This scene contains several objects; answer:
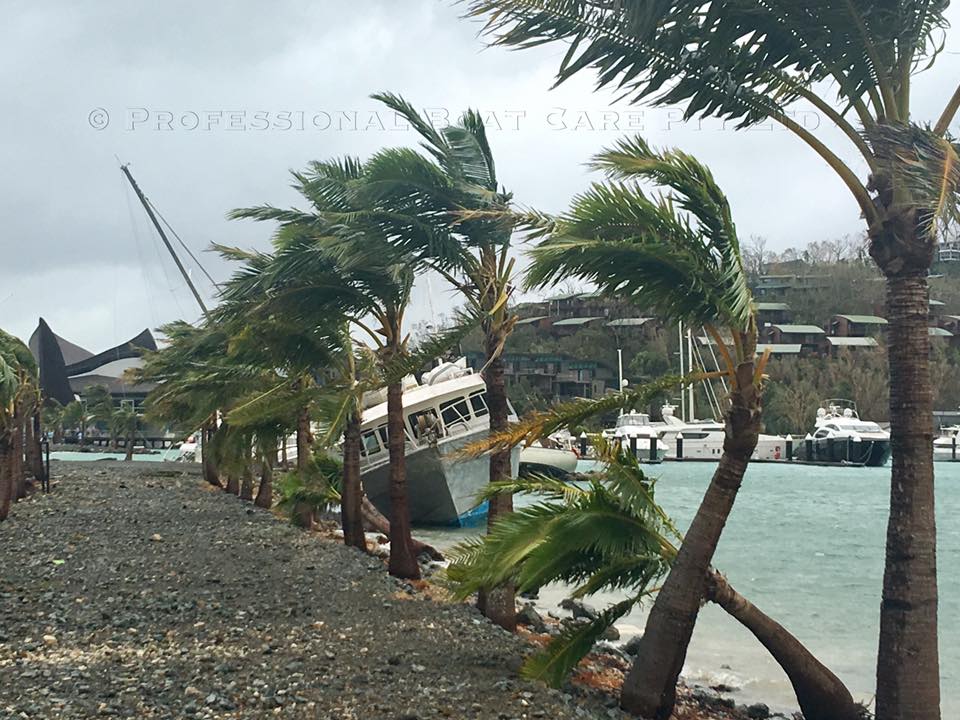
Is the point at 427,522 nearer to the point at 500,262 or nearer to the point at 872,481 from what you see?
the point at 500,262

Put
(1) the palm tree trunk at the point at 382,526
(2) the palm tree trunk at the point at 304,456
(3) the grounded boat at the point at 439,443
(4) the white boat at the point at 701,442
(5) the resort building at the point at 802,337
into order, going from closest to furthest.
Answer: (1) the palm tree trunk at the point at 382,526, (2) the palm tree trunk at the point at 304,456, (3) the grounded boat at the point at 439,443, (4) the white boat at the point at 701,442, (5) the resort building at the point at 802,337

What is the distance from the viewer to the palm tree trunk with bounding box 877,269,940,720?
275 inches

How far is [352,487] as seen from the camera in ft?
57.6

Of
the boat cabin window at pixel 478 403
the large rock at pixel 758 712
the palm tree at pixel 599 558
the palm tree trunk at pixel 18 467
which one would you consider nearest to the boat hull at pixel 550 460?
the boat cabin window at pixel 478 403

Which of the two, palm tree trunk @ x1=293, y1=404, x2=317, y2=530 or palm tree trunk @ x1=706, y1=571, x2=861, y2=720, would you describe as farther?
palm tree trunk @ x1=293, y1=404, x2=317, y2=530

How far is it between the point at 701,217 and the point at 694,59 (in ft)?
4.36

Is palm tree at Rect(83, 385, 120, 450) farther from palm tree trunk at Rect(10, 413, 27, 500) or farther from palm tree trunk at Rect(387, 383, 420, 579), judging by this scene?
palm tree trunk at Rect(387, 383, 420, 579)

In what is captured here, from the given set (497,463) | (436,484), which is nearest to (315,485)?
→ (436,484)

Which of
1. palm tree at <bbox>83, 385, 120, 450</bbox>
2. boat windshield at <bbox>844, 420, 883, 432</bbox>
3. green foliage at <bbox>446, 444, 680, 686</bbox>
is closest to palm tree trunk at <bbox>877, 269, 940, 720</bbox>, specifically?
green foliage at <bbox>446, 444, 680, 686</bbox>

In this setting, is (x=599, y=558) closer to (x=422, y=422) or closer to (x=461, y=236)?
(x=461, y=236)

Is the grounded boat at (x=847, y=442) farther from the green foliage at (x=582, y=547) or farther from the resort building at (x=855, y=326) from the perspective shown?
the green foliage at (x=582, y=547)

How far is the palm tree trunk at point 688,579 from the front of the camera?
7.26m

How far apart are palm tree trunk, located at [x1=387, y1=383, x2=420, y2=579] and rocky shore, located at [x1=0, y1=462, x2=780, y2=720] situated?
0.35 meters

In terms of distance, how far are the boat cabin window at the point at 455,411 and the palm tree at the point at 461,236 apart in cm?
1575
